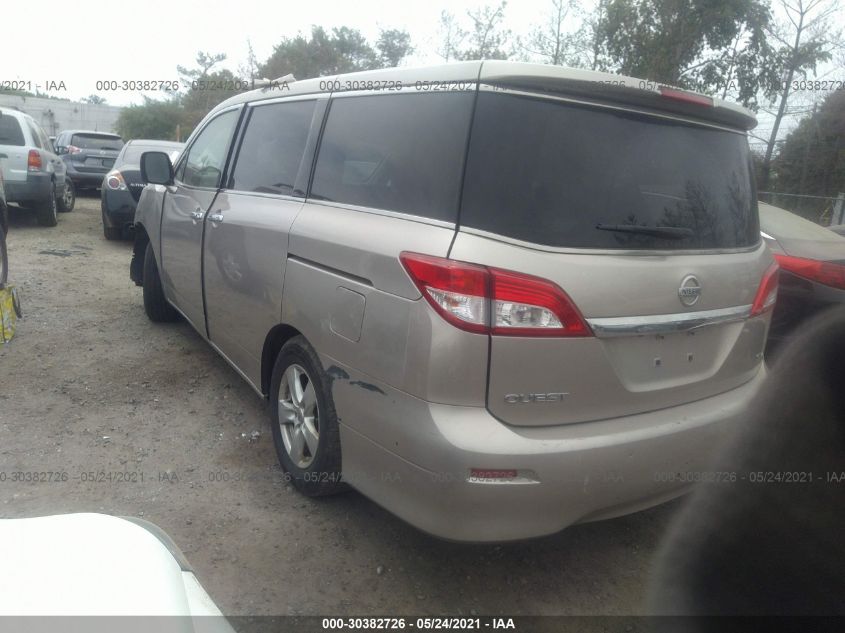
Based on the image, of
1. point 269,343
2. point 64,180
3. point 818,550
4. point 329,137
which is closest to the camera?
point 818,550

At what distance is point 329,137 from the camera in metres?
3.06

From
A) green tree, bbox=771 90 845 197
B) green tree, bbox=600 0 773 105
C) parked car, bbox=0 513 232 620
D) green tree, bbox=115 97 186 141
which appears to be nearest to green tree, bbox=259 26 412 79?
green tree, bbox=115 97 186 141

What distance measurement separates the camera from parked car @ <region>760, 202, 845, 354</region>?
4.35m

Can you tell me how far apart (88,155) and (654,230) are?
1581cm

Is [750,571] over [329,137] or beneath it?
beneath

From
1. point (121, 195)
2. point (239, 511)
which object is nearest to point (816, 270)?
point (239, 511)

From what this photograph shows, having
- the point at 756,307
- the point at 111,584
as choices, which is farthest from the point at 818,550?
the point at 756,307

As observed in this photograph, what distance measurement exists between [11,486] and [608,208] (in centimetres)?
292

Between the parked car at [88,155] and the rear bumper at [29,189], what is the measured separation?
544 cm

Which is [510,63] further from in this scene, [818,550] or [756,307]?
[818,550]

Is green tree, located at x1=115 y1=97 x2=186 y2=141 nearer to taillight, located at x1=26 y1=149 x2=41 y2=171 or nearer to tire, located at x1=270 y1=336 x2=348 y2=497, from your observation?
taillight, located at x1=26 y1=149 x2=41 y2=171

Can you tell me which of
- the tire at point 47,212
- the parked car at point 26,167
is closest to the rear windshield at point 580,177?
the parked car at point 26,167

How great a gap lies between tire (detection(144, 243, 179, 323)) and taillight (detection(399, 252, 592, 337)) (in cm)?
Result: 389

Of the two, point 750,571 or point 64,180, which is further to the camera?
point 64,180
